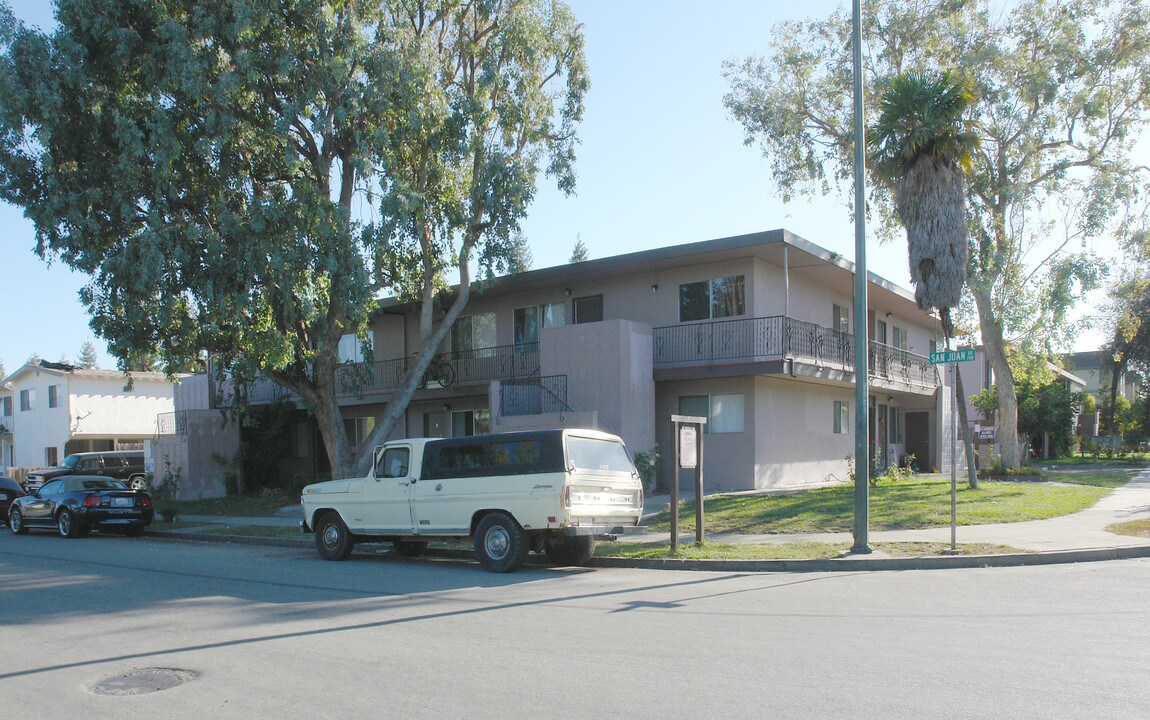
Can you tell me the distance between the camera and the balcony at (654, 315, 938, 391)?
22.5m

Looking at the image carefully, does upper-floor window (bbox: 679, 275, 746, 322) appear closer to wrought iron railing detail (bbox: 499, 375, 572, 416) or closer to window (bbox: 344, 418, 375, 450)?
wrought iron railing detail (bbox: 499, 375, 572, 416)

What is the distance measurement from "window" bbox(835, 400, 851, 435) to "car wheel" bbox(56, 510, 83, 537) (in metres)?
20.7

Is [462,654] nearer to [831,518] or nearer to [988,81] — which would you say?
[831,518]

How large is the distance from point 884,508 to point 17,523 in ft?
66.5

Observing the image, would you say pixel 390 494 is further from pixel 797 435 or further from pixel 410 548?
pixel 797 435

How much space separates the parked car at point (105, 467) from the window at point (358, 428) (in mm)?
7889

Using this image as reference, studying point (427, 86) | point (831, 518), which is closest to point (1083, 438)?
point (831, 518)

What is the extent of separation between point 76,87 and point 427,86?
7459 mm

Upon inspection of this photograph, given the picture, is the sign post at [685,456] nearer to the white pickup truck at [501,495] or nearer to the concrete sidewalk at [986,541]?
the white pickup truck at [501,495]

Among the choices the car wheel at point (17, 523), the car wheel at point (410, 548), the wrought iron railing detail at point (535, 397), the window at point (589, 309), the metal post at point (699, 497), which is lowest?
the car wheel at point (17, 523)

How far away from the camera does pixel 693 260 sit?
77.5 ft

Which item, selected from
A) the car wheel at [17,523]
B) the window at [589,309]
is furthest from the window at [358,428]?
the car wheel at [17,523]

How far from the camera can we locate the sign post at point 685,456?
13648 mm

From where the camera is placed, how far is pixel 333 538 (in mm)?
14984
